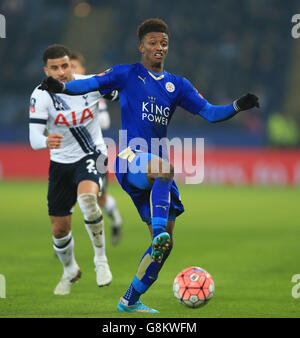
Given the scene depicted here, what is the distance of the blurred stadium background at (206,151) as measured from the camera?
7.02 metres

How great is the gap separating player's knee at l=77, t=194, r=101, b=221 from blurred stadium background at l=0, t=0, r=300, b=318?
0.73 metres

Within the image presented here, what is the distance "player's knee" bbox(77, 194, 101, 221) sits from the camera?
6.57 meters

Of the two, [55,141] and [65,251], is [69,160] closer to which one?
[65,251]

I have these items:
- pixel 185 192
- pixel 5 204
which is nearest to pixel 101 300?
pixel 5 204

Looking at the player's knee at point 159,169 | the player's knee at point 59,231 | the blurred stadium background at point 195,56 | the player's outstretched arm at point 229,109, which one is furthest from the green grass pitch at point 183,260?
the blurred stadium background at point 195,56

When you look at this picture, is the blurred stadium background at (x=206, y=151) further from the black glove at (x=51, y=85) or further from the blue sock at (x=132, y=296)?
the black glove at (x=51, y=85)

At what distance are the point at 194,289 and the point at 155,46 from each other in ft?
6.36

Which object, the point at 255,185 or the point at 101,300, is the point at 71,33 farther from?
the point at 101,300

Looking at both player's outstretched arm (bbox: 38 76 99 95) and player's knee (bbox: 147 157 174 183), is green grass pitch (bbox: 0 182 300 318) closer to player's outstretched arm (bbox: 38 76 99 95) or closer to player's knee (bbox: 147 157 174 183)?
player's knee (bbox: 147 157 174 183)

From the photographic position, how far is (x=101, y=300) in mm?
6066

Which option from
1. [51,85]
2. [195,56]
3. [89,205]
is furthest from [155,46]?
[195,56]

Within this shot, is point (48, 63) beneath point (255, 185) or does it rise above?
above

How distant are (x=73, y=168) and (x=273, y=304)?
97.1 inches

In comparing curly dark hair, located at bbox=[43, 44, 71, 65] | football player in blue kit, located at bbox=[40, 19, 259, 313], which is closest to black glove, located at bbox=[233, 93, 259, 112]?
football player in blue kit, located at bbox=[40, 19, 259, 313]
